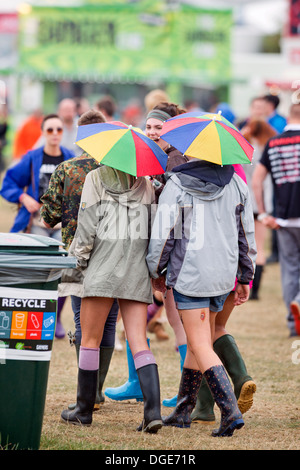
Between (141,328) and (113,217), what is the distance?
0.69 meters

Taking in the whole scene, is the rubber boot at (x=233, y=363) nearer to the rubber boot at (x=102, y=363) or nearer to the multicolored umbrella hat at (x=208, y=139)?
the rubber boot at (x=102, y=363)

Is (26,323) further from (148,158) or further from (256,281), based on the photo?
(256,281)

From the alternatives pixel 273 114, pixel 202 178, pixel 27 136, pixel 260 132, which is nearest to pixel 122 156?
pixel 202 178

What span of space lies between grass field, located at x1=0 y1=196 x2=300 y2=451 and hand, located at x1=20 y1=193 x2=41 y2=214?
1.29 m

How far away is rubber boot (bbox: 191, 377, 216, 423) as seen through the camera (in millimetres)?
5598

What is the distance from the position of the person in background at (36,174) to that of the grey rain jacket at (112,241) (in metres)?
2.67

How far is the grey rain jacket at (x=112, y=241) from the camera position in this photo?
505cm

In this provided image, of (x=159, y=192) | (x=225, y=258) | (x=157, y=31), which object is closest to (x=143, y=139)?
(x=159, y=192)

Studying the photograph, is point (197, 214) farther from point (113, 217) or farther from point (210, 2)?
point (210, 2)

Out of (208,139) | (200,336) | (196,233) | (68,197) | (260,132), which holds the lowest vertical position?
(200,336)

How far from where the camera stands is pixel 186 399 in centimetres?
532

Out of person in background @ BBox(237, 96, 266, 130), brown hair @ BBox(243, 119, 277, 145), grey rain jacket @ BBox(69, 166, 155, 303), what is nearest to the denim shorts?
grey rain jacket @ BBox(69, 166, 155, 303)

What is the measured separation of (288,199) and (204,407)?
358 cm

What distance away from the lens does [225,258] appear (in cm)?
502
